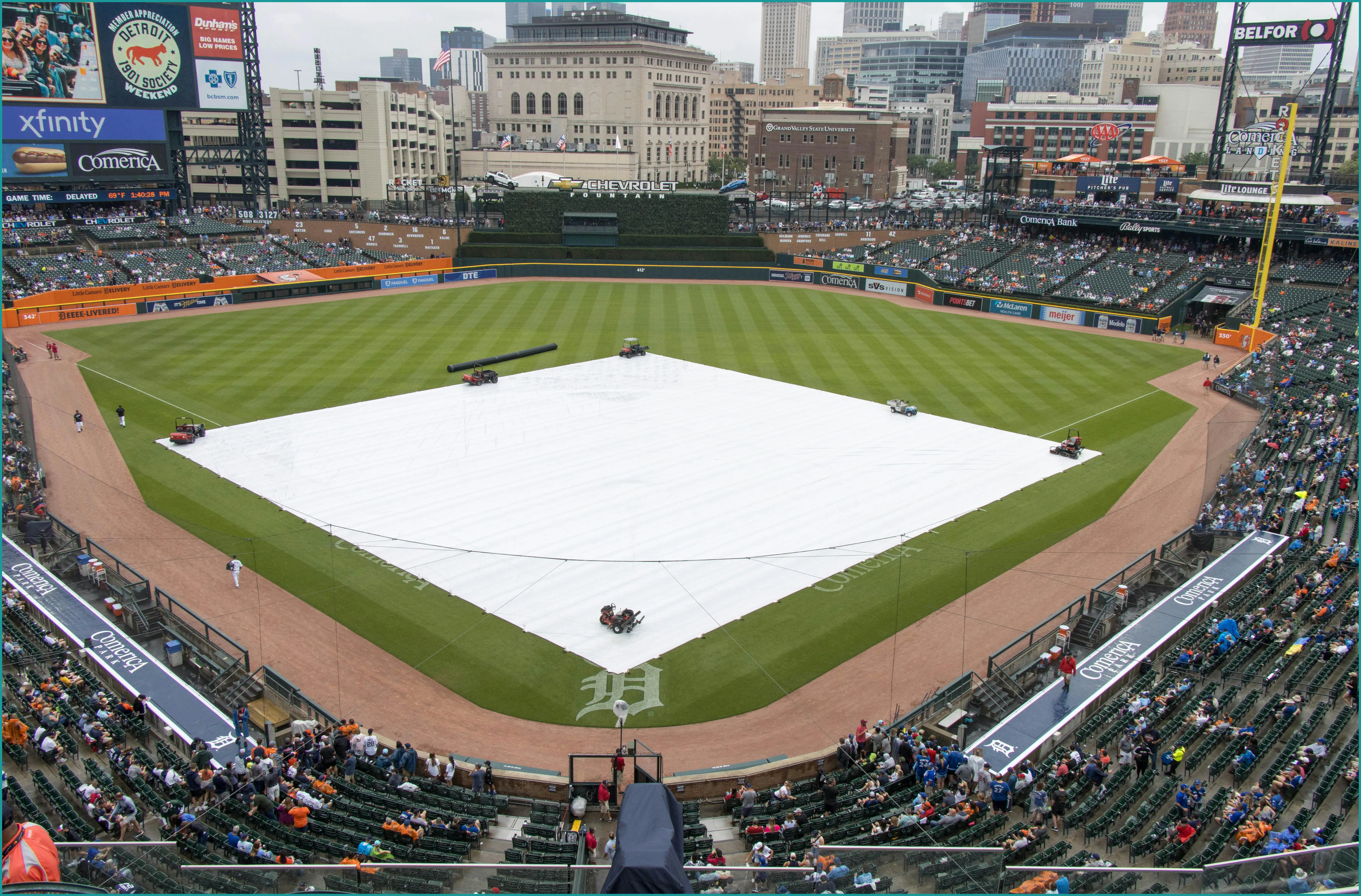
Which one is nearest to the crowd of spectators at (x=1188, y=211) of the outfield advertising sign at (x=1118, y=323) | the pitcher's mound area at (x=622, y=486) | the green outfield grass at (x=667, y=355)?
the outfield advertising sign at (x=1118, y=323)

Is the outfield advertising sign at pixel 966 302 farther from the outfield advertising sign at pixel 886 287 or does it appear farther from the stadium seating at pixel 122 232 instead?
the stadium seating at pixel 122 232

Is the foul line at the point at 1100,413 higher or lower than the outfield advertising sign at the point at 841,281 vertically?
lower

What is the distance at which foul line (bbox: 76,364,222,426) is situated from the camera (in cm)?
4075

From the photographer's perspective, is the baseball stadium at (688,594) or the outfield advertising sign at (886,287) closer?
the baseball stadium at (688,594)

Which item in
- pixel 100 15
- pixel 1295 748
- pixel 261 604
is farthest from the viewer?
pixel 100 15

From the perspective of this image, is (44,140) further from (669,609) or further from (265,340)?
(669,609)

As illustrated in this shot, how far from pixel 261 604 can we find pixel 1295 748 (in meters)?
24.2

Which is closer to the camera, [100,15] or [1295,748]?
[1295,748]

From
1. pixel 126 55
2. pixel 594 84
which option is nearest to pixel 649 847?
pixel 126 55

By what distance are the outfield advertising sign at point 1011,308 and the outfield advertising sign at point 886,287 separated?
325 inches

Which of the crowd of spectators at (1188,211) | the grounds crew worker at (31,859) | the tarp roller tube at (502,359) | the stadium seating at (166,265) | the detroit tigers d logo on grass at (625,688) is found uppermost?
the crowd of spectators at (1188,211)

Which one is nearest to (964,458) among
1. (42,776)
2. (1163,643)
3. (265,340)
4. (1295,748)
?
(1163,643)

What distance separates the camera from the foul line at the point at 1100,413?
41125 millimetres

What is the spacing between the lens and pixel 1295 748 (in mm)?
17766
